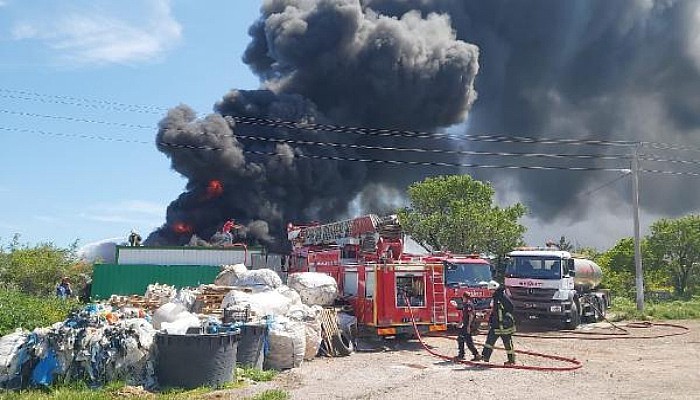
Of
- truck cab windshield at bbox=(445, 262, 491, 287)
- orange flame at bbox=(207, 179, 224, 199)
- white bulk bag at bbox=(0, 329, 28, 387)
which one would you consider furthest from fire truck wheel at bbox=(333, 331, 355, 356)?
orange flame at bbox=(207, 179, 224, 199)

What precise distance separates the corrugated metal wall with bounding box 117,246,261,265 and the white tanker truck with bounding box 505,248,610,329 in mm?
13377

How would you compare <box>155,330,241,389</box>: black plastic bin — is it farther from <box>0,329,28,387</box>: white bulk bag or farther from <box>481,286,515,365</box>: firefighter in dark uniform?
<box>481,286,515,365</box>: firefighter in dark uniform

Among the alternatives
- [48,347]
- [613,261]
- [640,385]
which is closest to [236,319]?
[48,347]

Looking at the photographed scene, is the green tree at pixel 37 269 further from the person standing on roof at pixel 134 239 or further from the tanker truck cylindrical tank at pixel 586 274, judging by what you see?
the tanker truck cylindrical tank at pixel 586 274

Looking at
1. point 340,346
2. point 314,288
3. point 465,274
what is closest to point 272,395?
point 340,346

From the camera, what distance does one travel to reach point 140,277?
1050 inches

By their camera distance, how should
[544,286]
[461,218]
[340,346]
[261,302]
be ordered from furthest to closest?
[461,218], [544,286], [340,346], [261,302]

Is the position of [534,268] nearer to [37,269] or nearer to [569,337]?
[569,337]

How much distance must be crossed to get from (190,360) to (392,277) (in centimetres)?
644

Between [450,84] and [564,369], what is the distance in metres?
37.4

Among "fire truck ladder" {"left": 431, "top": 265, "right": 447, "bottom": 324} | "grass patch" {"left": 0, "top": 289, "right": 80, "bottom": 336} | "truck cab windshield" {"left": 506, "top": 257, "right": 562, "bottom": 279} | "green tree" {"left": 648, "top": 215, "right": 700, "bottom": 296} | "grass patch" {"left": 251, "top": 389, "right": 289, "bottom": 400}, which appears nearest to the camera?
"grass patch" {"left": 251, "top": 389, "right": 289, "bottom": 400}

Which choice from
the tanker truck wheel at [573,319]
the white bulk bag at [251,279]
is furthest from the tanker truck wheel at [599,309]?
the white bulk bag at [251,279]

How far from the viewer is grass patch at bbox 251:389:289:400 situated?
865 centimetres

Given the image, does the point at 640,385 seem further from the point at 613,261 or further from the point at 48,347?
the point at 613,261
